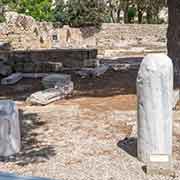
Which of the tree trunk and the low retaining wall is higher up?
the tree trunk

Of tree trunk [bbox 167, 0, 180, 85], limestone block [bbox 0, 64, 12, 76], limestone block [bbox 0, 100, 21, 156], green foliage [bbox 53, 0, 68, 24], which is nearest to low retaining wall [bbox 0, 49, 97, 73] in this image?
limestone block [bbox 0, 64, 12, 76]

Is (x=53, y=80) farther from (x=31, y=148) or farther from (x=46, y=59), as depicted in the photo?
(x=31, y=148)

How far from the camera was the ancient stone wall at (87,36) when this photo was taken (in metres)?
21.4

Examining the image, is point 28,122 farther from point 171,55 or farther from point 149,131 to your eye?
point 171,55

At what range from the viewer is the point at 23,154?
5.70m

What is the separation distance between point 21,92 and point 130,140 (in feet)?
16.5

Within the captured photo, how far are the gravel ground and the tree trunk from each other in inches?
71.7

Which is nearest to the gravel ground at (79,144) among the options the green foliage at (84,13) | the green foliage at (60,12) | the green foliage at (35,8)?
the green foliage at (84,13)

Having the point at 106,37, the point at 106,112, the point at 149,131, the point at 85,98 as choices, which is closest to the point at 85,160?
the point at 149,131

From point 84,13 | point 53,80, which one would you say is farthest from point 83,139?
point 84,13

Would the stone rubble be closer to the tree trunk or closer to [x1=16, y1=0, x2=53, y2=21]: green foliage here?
the tree trunk

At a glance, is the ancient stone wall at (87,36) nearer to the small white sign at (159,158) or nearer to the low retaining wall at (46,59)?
the low retaining wall at (46,59)

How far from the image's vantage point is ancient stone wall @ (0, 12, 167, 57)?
21375mm

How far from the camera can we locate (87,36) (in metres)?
25.9
